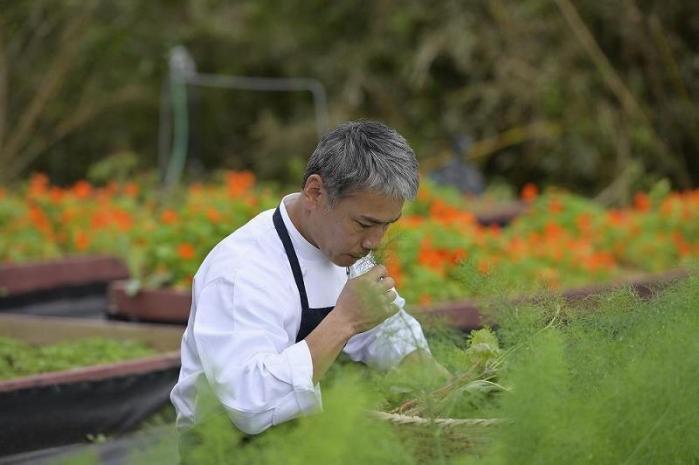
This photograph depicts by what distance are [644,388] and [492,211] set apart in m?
6.46

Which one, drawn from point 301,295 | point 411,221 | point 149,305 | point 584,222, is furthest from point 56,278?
point 301,295

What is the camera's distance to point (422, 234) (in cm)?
610

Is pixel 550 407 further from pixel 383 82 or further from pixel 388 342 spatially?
pixel 383 82

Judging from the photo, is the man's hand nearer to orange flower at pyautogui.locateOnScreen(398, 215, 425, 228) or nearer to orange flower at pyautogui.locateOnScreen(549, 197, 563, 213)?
orange flower at pyautogui.locateOnScreen(398, 215, 425, 228)

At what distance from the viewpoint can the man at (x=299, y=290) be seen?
8.71ft

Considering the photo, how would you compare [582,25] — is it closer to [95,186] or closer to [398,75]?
[398,75]

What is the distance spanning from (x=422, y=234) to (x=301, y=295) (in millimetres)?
3218

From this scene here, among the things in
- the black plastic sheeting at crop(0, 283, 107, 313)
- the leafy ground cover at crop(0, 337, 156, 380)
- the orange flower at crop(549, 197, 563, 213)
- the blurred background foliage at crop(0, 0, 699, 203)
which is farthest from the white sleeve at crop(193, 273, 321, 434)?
the blurred background foliage at crop(0, 0, 699, 203)

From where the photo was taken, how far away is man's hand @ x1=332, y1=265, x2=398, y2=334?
273 cm

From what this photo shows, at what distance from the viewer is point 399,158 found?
9.37 ft

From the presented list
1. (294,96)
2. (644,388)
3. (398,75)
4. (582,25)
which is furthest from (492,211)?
(644,388)

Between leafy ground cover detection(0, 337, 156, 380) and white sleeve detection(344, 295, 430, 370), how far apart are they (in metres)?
1.81

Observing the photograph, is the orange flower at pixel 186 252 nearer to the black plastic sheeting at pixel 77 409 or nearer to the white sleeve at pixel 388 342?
the black plastic sheeting at pixel 77 409

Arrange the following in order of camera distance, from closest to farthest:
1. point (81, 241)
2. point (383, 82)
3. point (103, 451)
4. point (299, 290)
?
1. point (299, 290)
2. point (103, 451)
3. point (81, 241)
4. point (383, 82)
